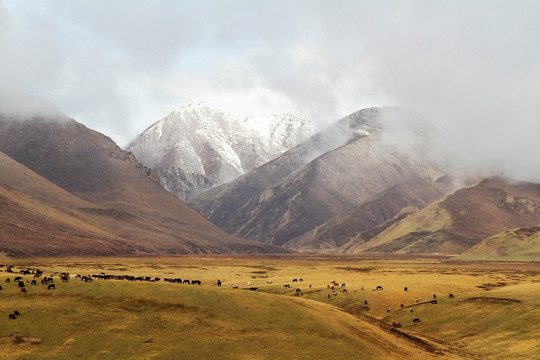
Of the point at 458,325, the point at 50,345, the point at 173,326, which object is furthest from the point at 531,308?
the point at 50,345

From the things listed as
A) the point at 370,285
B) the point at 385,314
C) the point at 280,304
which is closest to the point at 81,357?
the point at 280,304

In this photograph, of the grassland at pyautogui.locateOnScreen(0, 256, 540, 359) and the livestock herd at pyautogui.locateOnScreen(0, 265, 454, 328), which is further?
the livestock herd at pyautogui.locateOnScreen(0, 265, 454, 328)

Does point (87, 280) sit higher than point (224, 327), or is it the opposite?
point (87, 280)

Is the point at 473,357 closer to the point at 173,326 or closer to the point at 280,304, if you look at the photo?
the point at 280,304

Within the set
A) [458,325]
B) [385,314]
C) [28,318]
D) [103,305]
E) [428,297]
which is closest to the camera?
[28,318]

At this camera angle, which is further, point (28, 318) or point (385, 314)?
point (385, 314)

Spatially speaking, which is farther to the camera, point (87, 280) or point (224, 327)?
point (87, 280)

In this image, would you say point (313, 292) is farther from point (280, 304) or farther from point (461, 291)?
point (280, 304)

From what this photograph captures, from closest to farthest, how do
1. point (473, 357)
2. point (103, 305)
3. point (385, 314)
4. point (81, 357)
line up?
point (81, 357)
point (103, 305)
point (473, 357)
point (385, 314)

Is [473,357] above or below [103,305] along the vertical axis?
below

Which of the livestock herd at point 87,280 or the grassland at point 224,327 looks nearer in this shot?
the grassland at point 224,327

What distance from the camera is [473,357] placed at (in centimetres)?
5734

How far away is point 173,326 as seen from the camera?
1929 inches

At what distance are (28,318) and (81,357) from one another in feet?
31.0
